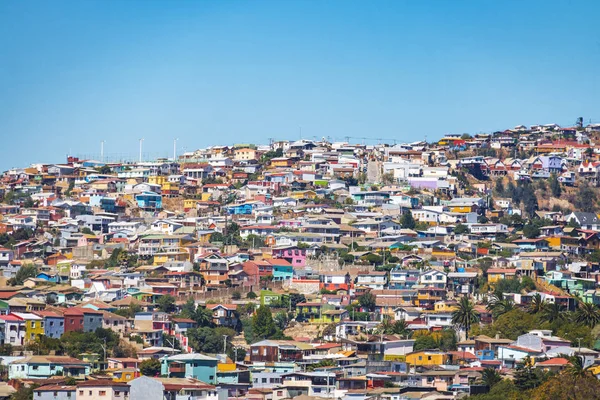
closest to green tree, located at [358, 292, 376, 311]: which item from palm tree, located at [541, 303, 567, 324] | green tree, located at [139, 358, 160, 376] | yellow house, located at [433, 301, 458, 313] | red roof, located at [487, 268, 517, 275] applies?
yellow house, located at [433, 301, 458, 313]

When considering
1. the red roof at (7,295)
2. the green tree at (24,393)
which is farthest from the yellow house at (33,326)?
the green tree at (24,393)

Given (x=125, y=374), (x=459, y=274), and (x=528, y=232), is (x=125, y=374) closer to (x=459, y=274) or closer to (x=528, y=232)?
(x=459, y=274)

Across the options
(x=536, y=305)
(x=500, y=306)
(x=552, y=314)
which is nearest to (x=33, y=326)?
(x=500, y=306)

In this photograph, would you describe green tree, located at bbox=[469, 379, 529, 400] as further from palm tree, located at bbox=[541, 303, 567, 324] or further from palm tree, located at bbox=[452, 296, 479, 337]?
palm tree, located at bbox=[452, 296, 479, 337]

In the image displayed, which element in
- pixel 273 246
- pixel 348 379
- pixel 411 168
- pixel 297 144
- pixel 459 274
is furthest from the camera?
pixel 297 144

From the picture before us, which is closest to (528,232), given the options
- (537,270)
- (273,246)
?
(537,270)

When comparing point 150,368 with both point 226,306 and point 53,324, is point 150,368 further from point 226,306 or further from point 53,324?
point 226,306
